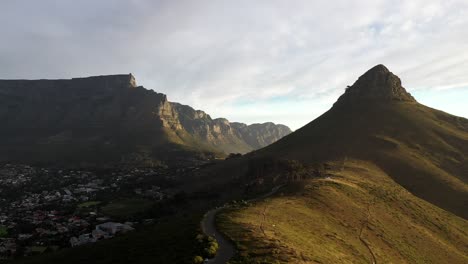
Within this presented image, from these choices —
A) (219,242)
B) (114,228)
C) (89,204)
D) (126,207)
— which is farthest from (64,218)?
(219,242)

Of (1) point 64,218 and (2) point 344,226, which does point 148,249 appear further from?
(1) point 64,218

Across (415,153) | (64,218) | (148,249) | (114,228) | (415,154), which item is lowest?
(64,218)

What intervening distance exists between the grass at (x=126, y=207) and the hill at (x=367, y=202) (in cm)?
4675

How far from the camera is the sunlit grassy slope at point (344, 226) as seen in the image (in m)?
52.8

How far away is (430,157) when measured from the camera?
16388 cm

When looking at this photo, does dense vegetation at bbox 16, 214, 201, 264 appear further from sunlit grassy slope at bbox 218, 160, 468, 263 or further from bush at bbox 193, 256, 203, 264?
sunlit grassy slope at bbox 218, 160, 468, 263

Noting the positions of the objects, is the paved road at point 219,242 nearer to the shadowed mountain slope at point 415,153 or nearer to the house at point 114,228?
the house at point 114,228

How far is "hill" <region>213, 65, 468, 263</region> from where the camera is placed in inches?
2340

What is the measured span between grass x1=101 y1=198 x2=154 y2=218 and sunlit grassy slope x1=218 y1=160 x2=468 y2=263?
75.9m

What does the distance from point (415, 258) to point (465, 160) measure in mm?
111577

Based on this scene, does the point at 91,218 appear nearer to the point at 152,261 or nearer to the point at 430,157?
the point at 152,261

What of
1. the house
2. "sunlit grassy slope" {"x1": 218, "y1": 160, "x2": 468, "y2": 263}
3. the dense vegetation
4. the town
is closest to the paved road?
"sunlit grassy slope" {"x1": 218, "y1": 160, "x2": 468, "y2": 263}

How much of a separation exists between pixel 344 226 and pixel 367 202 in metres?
26.0

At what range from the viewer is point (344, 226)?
7681cm
